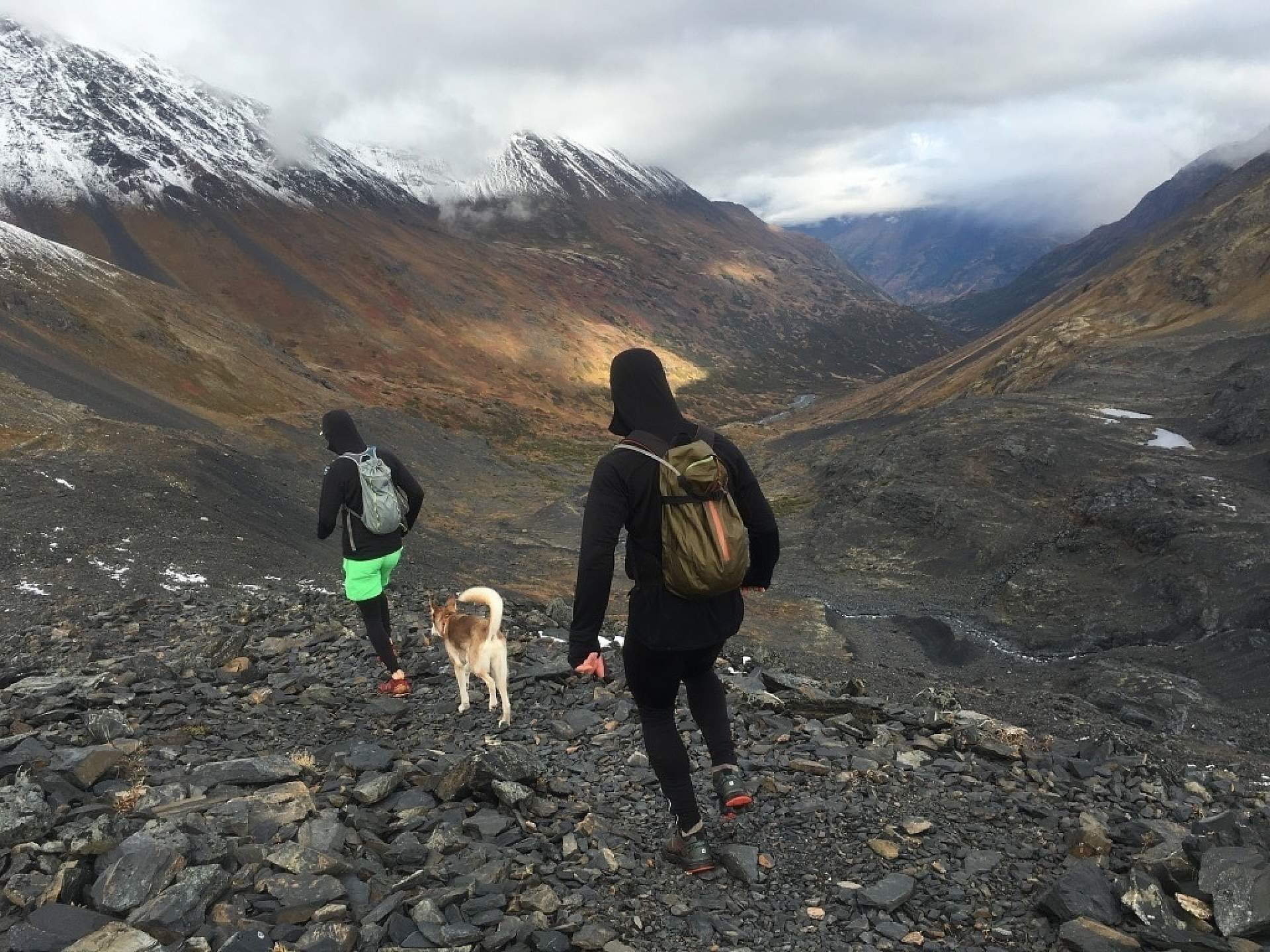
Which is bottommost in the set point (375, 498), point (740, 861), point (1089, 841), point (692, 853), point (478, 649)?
point (1089, 841)

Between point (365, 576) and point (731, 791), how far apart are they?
15.2 feet

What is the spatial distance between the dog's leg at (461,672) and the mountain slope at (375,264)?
6005 centimetres

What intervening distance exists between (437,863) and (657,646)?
1.93 m

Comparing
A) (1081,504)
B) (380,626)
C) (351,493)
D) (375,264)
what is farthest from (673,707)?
(375,264)

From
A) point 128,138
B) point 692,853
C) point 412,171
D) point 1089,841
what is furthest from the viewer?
point 412,171

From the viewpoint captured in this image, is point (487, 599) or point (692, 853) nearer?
point (692, 853)

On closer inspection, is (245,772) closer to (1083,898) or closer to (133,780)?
(133,780)

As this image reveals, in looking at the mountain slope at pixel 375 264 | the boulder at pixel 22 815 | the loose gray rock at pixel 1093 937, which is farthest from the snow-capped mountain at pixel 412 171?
the loose gray rock at pixel 1093 937

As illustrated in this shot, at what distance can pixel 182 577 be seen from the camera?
15102mm

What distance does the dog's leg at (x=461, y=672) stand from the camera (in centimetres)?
772

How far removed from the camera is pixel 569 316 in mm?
132000

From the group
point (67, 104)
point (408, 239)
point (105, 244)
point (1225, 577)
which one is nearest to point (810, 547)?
point (1225, 577)

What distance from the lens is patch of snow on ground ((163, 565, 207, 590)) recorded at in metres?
14.8

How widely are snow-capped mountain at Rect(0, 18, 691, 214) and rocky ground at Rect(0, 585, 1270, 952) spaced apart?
122401 millimetres
